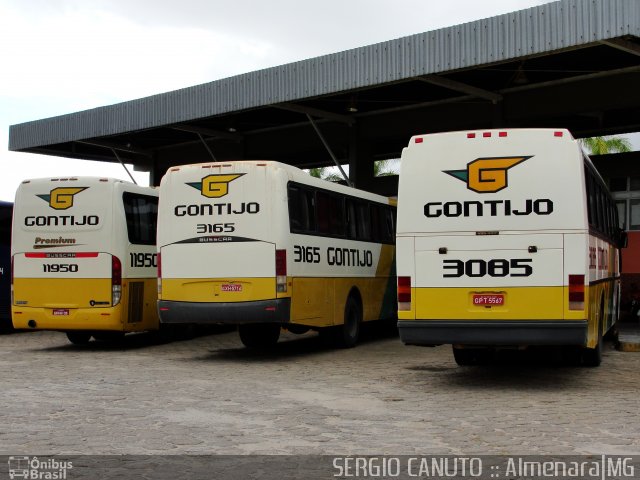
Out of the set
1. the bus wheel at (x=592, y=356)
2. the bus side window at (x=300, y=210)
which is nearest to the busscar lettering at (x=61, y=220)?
the bus side window at (x=300, y=210)

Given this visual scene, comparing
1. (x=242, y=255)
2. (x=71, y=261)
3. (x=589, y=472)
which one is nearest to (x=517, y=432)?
(x=589, y=472)

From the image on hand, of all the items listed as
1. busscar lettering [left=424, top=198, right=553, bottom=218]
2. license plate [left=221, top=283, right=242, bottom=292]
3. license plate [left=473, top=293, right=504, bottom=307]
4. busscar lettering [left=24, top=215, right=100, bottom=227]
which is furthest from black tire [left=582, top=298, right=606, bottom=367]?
busscar lettering [left=24, top=215, right=100, bottom=227]

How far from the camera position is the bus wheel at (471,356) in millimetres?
12922

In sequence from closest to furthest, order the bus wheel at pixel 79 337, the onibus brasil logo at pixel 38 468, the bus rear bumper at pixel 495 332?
the onibus brasil logo at pixel 38 468 → the bus rear bumper at pixel 495 332 → the bus wheel at pixel 79 337

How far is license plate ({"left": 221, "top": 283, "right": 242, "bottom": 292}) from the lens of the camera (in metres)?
13.8

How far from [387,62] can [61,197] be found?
24.9ft

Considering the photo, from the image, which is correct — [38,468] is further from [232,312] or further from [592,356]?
[592,356]

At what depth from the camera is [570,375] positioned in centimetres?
1194

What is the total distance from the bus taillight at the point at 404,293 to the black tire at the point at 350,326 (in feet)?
17.4

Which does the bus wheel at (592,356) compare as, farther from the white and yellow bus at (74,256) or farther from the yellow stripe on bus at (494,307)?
the white and yellow bus at (74,256)

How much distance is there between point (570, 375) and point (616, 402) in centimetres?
237

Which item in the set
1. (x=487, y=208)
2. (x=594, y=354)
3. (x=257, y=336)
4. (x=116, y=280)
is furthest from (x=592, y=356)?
(x=116, y=280)

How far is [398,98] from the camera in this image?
23734 mm

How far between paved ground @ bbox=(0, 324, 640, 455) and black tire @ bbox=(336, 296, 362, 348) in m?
0.66
